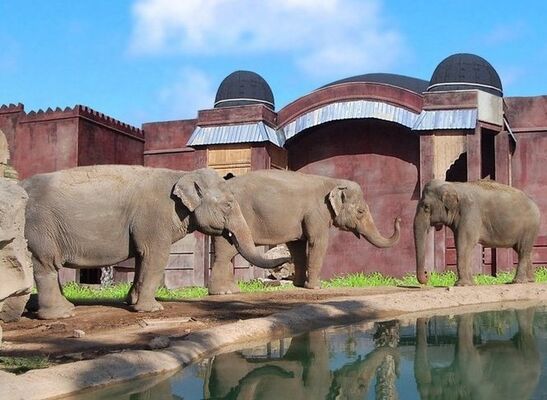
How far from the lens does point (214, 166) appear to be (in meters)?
18.8

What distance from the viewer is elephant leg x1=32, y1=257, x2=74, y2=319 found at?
7.95 meters

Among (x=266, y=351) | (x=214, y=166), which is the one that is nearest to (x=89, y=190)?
(x=266, y=351)

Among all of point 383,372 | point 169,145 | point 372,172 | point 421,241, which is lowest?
point 383,372

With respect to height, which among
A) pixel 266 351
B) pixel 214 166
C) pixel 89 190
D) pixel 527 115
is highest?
pixel 527 115

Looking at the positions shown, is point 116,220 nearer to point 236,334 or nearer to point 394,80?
point 236,334

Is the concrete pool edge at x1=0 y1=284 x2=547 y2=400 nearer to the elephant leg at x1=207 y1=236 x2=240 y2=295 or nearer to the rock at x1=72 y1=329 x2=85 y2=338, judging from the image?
the rock at x1=72 y1=329 x2=85 y2=338

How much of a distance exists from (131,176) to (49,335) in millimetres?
2617

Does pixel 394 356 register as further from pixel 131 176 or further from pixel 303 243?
pixel 303 243

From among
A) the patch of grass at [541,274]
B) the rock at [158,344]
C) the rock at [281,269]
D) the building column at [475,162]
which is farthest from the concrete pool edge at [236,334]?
the rock at [281,269]

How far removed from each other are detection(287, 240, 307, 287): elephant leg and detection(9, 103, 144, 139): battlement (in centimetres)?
857

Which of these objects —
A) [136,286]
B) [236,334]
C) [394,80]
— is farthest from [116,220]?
[394,80]

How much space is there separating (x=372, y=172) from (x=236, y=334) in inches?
545

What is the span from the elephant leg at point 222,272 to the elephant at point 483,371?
5924 mm

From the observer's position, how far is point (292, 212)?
12555mm
